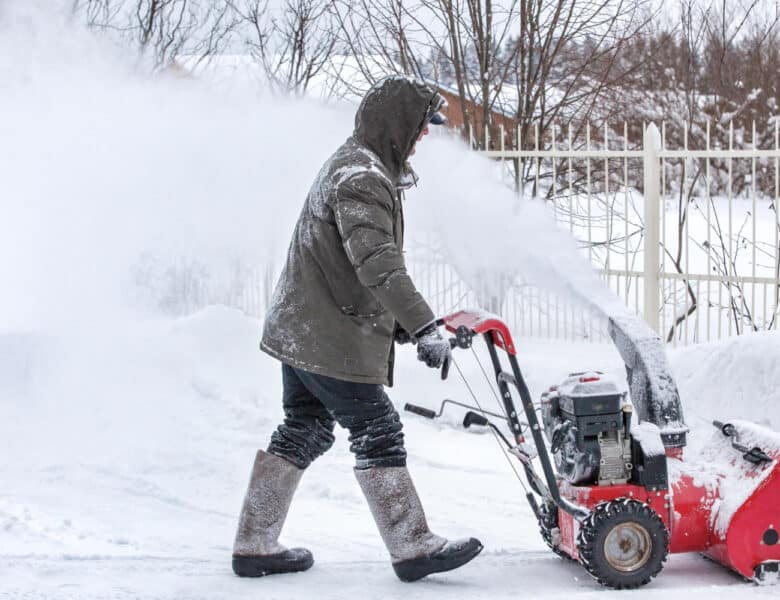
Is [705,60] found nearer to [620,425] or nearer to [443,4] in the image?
[443,4]

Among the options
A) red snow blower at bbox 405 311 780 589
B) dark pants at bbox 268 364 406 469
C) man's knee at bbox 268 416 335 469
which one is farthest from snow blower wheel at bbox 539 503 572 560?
man's knee at bbox 268 416 335 469

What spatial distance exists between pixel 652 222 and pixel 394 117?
4.07m

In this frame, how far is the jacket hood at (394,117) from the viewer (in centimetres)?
352

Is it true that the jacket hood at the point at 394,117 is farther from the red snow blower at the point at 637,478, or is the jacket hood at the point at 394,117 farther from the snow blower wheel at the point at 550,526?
the snow blower wheel at the point at 550,526

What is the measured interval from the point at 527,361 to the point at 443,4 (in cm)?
341

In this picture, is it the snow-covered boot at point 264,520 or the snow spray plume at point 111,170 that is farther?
the snow spray plume at point 111,170

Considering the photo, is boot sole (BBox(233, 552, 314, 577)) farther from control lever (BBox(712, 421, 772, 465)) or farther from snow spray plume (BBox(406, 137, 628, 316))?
control lever (BBox(712, 421, 772, 465))

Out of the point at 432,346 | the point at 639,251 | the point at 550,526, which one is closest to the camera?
the point at 432,346

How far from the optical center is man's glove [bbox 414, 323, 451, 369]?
335 centimetres

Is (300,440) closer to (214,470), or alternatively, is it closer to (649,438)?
(649,438)

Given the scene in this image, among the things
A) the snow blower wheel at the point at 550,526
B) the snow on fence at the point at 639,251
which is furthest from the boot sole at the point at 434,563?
the snow on fence at the point at 639,251

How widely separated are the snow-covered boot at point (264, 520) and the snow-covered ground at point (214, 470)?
0.07 m

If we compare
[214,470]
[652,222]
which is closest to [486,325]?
[214,470]

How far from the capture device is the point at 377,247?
3363mm
